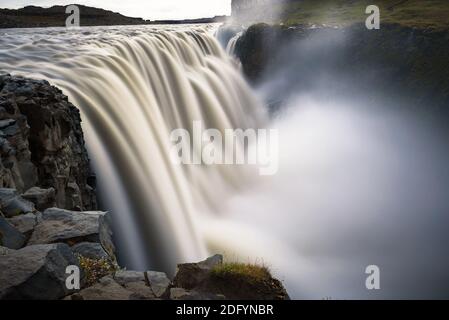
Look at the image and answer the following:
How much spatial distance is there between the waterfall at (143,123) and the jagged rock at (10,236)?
5679 millimetres

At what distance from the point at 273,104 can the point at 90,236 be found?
2862 centimetres

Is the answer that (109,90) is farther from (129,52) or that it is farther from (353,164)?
(353,164)

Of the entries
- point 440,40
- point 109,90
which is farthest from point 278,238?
point 440,40

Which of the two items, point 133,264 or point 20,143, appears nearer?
point 20,143

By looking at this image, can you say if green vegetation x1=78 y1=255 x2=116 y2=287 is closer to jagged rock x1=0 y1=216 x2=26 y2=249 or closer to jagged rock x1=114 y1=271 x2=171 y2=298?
jagged rock x1=114 y1=271 x2=171 y2=298

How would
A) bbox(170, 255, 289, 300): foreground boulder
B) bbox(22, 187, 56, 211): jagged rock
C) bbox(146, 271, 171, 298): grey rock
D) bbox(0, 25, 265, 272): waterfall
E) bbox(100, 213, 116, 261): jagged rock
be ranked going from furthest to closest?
bbox(0, 25, 265, 272): waterfall, bbox(22, 187, 56, 211): jagged rock, bbox(100, 213, 116, 261): jagged rock, bbox(170, 255, 289, 300): foreground boulder, bbox(146, 271, 171, 298): grey rock

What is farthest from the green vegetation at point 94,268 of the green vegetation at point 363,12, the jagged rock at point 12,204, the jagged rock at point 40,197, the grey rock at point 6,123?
the green vegetation at point 363,12

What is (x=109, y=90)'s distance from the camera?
16328mm

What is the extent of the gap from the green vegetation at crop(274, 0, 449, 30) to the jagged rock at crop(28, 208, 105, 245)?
30.5 meters

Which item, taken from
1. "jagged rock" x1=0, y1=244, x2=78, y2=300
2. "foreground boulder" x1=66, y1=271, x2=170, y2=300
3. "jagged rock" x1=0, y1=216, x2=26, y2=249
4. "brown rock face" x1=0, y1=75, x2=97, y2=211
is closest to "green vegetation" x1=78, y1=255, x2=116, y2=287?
"foreground boulder" x1=66, y1=271, x2=170, y2=300

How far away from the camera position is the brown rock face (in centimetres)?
966

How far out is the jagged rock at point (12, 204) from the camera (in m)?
7.33

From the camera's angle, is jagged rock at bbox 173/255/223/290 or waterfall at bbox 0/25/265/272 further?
waterfall at bbox 0/25/265/272

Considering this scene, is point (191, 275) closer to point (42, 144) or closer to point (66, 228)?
point (66, 228)
